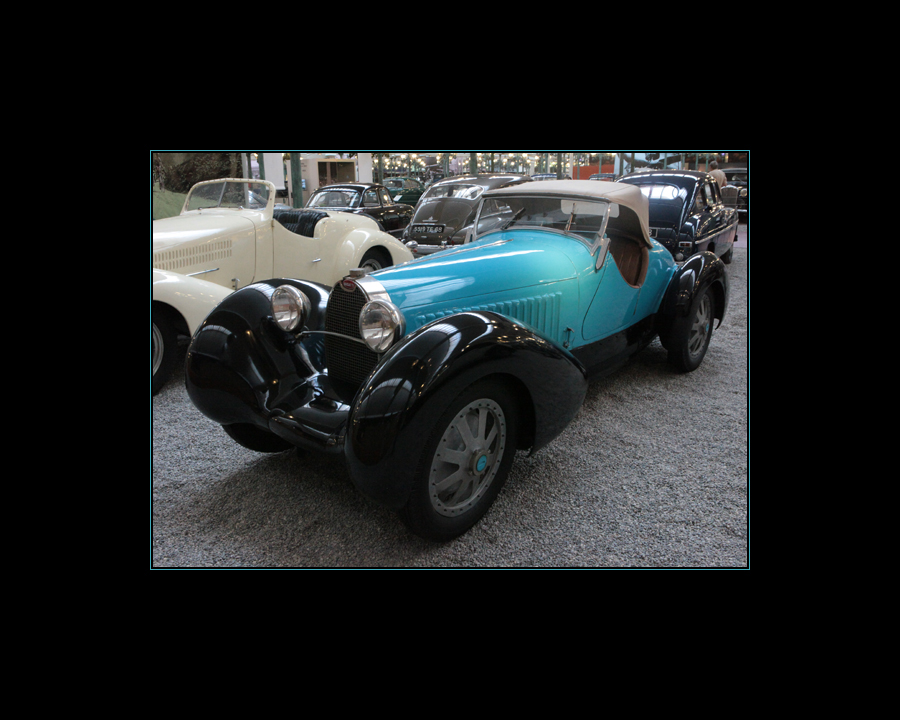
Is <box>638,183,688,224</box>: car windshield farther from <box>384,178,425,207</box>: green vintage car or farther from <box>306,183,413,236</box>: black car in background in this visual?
<box>384,178,425,207</box>: green vintage car

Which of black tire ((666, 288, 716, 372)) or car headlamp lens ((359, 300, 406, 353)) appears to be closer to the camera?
car headlamp lens ((359, 300, 406, 353))

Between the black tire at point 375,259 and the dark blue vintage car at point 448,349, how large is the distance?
3460 millimetres

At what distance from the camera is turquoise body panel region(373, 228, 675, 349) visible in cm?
329

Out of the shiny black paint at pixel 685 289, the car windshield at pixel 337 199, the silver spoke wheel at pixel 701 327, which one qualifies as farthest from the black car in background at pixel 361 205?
the silver spoke wheel at pixel 701 327

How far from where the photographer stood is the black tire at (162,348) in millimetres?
4762

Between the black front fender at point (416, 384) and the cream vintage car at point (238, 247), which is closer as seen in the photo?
the black front fender at point (416, 384)

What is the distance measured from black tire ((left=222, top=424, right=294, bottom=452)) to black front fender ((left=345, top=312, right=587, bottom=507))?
1.25 meters

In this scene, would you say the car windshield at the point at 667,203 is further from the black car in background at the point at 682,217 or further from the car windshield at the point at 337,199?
the car windshield at the point at 337,199

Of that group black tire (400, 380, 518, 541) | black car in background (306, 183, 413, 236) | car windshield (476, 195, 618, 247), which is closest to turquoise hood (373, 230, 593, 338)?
car windshield (476, 195, 618, 247)

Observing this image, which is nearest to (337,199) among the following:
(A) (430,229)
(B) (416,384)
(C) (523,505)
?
(A) (430,229)

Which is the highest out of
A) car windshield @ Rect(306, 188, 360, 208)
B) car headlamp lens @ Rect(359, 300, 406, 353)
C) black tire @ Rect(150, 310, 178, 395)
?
car windshield @ Rect(306, 188, 360, 208)

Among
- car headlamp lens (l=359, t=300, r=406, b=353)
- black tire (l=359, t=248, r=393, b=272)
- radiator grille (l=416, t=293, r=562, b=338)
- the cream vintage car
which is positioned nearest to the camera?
car headlamp lens (l=359, t=300, r=406, b=353)

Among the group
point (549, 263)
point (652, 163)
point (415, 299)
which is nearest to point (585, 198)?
point (549, 263)

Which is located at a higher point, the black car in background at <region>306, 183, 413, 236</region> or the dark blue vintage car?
the black car in background at <region>306, 183, 413, 236</region>
